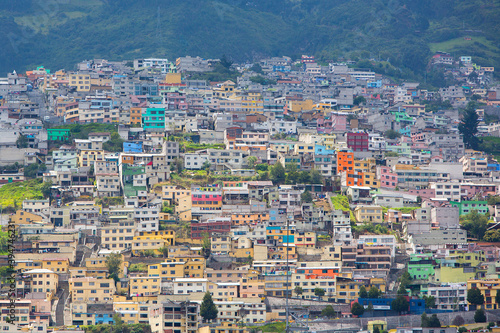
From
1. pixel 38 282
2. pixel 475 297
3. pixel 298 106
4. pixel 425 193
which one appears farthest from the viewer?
pixel 298 106

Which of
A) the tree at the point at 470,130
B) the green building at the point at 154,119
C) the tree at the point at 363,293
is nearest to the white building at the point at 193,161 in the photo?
the green building at the point at 154,119

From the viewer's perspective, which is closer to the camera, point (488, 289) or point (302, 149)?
point (488, 289)

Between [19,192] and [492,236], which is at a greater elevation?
[19,192]

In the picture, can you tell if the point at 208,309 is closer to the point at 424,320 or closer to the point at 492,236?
the point at 424,320

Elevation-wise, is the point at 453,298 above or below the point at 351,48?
below

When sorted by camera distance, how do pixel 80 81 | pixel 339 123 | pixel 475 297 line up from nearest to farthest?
pixel 475 297, pixel 339 123, pixel 80 81

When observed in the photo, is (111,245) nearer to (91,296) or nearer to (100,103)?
(91,296)

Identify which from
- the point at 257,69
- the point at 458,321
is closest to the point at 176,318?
the point at 458,321

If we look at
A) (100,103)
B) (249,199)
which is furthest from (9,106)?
(249,199)
